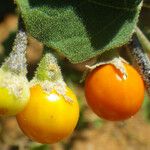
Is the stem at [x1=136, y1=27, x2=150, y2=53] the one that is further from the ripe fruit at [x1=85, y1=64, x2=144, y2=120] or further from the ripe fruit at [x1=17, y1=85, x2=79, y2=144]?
the ripe fruit at [x1=17, y1=85, x2=79, y2=144]

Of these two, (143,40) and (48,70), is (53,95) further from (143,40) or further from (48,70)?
(143,40)

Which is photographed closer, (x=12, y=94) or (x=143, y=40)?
(x=12, y=94)

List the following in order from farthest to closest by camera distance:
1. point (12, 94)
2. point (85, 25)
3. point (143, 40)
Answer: point (143, 40) < point (85, 25) < point (12, 94)

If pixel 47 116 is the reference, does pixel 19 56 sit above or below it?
above

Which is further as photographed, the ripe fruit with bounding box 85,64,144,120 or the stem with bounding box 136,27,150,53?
the stem with bounding box 136,27,150,53

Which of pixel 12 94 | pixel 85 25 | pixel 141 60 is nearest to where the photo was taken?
pixel 12 94

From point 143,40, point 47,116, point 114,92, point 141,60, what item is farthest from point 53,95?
point 143,40

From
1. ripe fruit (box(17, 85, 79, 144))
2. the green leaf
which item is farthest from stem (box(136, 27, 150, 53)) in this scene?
ripe fruit (box(17, 85, 79, 144))
